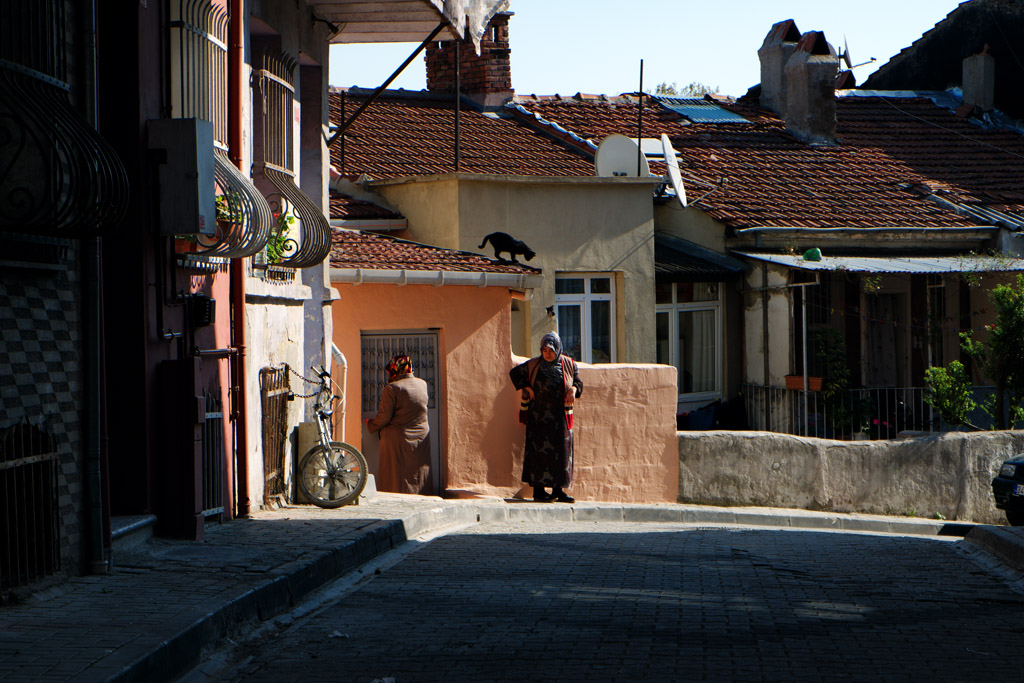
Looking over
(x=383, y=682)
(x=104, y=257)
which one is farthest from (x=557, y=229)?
(x=383, y=682)

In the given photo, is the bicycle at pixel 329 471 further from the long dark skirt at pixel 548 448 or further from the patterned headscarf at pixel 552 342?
the patterned headscarf at pixel 552 342

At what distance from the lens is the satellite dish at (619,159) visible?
1983 cm

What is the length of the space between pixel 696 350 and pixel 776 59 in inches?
331

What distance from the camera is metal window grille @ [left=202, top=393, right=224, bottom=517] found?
934 cm

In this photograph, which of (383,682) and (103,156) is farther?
(103,156)

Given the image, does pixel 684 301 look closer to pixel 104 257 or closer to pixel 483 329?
pixel 483 329

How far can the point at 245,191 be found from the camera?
9.28 meters

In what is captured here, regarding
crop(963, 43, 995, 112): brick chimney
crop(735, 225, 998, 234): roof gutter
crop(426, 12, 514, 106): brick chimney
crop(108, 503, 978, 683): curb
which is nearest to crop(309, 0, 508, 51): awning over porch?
crop(108, 503, 978, 683): curb

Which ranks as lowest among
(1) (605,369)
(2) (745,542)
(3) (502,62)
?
(2) (745,542)

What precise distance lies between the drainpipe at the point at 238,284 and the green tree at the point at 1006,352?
10327 mm

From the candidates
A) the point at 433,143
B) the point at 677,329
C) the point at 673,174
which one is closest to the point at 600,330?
the point at 677,329

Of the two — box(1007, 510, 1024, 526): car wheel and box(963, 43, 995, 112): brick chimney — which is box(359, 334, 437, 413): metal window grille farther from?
box(963, 43, 995, 112): brick chimney

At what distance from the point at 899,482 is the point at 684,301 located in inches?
247

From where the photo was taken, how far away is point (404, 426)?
45.1 feet
